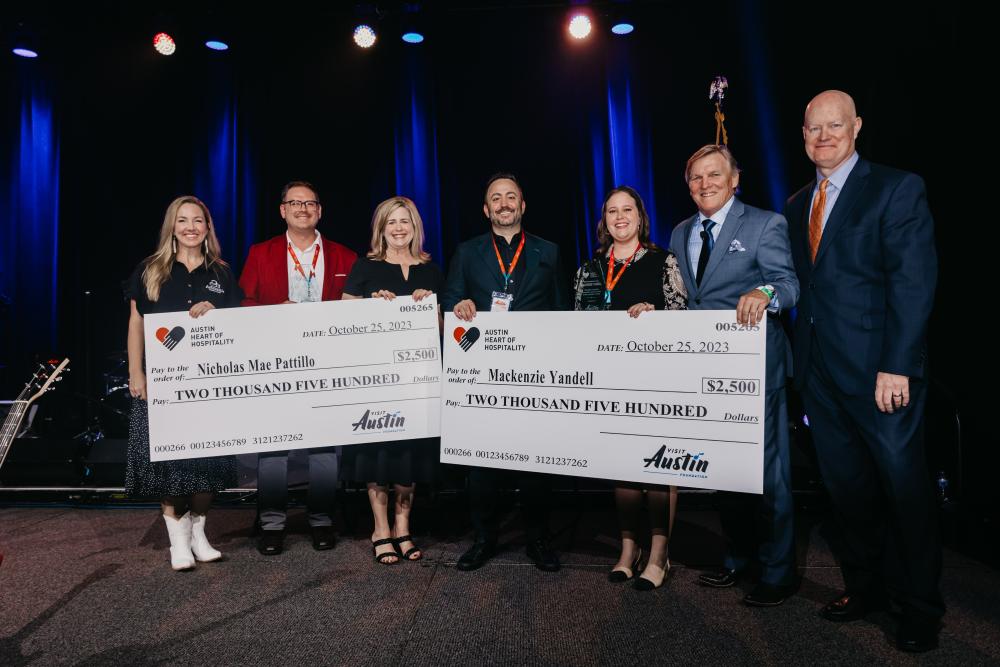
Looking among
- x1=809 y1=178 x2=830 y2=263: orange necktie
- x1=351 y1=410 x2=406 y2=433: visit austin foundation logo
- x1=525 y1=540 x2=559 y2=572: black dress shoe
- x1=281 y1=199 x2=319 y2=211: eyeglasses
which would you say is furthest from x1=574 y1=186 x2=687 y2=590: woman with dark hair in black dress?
x1=281 y1=199 x2=319 y2=211: eyeglasses

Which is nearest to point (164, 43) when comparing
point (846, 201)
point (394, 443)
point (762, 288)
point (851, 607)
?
point (394, 443)

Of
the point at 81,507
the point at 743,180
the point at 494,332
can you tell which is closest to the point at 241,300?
the point at 494,332

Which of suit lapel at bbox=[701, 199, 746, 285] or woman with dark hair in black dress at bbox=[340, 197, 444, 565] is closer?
suit lapel at bbox=[701, 199, 746, 285]

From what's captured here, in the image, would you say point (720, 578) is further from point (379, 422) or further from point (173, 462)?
point (173, 462)

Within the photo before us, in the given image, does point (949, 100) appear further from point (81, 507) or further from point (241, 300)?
point (81, 507)

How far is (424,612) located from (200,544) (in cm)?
128

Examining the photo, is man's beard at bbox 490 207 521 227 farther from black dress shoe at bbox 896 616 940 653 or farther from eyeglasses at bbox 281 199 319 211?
black dress shoe at bbox 896 616 940 653

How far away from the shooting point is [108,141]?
512 centimetres

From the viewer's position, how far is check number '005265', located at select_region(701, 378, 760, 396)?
2061 millimetres

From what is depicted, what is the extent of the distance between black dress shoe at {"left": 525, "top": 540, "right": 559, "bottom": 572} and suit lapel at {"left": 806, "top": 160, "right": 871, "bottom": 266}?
1622 millimetres

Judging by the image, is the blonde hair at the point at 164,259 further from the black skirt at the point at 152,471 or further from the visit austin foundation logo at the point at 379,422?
the visit austin foundation logo at the point at 379,422

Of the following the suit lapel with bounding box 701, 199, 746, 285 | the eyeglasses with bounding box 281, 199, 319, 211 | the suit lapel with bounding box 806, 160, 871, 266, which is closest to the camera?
the suit lapel with bounding box 806, 160, 871, 266

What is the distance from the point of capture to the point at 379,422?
8.51ft

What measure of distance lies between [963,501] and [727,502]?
1.45m
